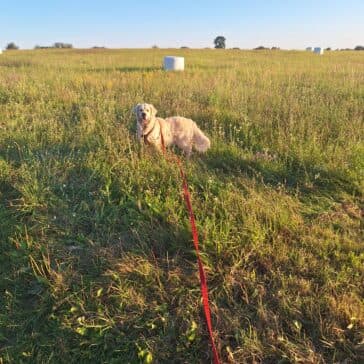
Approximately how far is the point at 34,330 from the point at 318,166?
3081 mm

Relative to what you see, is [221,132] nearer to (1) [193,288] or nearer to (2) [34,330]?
(1) [193,288]

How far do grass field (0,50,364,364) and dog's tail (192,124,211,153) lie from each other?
0.14 meters

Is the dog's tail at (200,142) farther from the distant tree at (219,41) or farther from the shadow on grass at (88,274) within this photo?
the distant tree at (219,41)

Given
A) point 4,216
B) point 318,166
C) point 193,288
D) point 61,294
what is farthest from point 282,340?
point 4,216

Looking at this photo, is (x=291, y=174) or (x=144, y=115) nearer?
(x=291, y=174)

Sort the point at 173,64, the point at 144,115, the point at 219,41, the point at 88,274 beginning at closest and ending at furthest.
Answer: the point at 88,274 < the point at 144,115 < the point at 173,64 < the point at 219,41

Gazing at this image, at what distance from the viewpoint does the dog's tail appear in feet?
15.0

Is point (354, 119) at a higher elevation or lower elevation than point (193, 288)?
higher

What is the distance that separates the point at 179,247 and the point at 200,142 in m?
2.08

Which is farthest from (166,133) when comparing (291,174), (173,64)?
(173,64)

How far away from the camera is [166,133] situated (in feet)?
15.5

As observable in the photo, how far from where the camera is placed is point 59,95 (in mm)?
7348

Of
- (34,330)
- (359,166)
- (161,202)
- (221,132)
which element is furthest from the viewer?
(221,132)

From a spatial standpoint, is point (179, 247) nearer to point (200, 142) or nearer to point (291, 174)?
point (291, 174)
